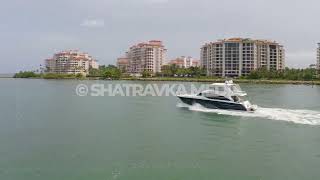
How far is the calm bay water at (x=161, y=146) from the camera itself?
12789 millimetres

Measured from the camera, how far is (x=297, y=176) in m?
12.6

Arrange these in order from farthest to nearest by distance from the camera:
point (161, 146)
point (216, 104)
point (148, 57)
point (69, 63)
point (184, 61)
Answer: point (184, 61)
point (69, 63)
point (148, 57)
point (216, 104)
point (161, 146)

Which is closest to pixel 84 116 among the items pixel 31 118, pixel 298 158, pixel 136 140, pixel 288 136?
pixel 31 118

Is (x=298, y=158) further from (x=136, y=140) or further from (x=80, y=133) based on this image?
(x=80, y=133)

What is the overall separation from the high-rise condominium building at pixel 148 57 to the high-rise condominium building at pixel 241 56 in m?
30.9

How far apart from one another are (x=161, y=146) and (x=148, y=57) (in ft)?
455

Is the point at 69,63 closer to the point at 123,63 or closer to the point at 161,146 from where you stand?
the point at 123,63

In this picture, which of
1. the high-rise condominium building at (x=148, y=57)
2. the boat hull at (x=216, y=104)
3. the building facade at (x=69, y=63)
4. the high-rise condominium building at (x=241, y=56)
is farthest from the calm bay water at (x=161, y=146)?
the building facade at (x=69, y=63)

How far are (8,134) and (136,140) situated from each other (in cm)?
657

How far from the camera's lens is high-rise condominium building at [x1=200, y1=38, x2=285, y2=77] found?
4934 inches

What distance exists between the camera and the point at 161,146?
16641 mm

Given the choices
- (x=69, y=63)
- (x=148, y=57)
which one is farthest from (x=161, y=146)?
(x=69, y=63)

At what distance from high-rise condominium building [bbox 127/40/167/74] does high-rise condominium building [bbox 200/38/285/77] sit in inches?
1217

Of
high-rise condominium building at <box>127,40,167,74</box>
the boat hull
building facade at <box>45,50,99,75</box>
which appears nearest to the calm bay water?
the boat hull
